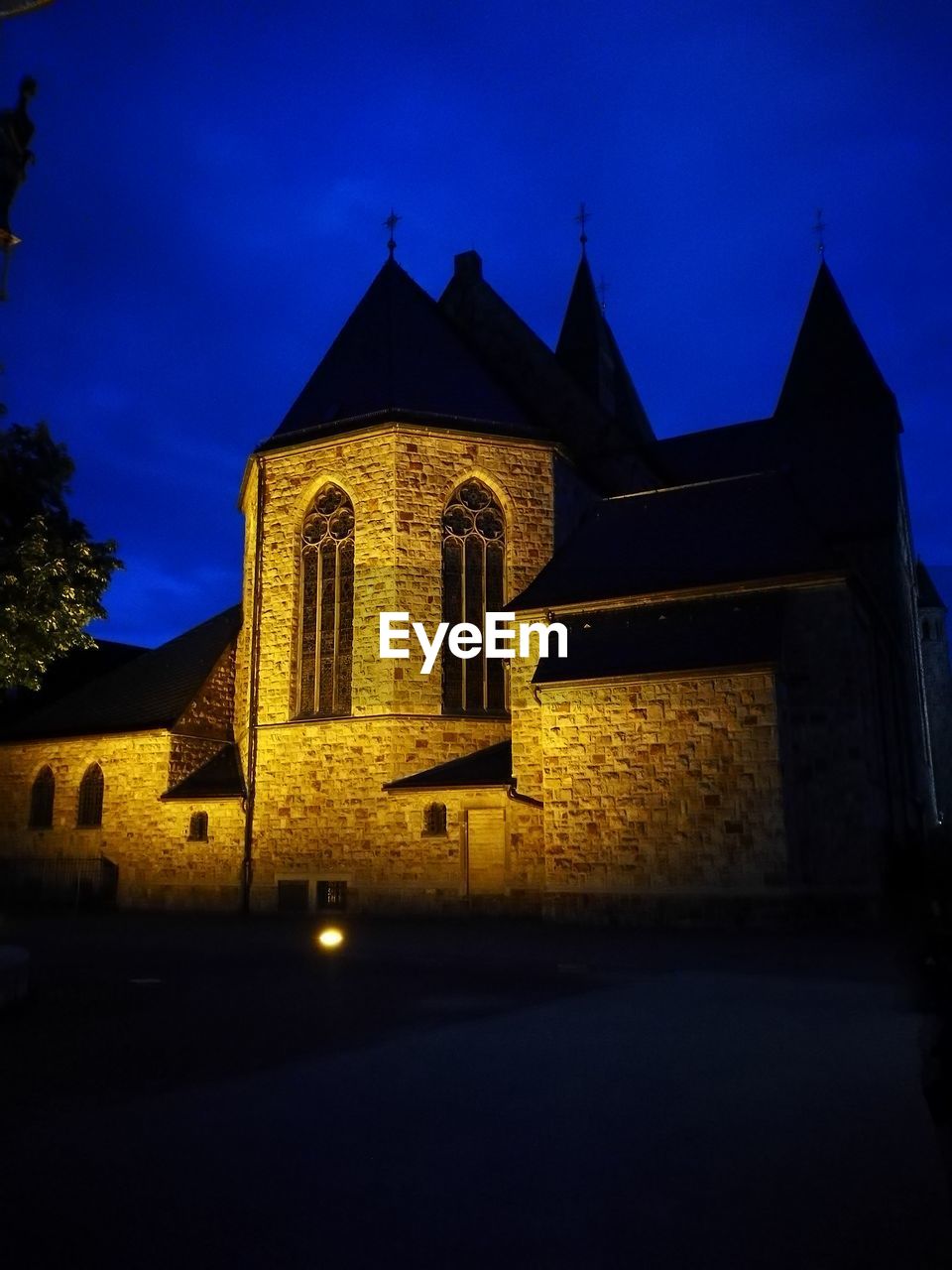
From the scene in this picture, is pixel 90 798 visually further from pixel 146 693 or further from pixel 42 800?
pixel 146 693

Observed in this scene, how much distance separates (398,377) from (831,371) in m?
13.3

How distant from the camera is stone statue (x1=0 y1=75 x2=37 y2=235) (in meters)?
9.30

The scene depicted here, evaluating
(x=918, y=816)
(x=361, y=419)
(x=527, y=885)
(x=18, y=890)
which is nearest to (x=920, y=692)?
(x=918, y=816)

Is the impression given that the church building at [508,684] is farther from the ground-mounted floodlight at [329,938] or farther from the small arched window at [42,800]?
the ground-mounted floodlight at [329,938]

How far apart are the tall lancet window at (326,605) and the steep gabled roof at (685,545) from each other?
13.4ft

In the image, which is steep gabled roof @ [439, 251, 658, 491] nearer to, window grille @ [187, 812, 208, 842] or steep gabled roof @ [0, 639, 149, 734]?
window grille @ [187, 812, 208, 842]

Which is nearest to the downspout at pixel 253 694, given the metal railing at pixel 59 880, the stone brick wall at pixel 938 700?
the metal railing at pixel 59 880

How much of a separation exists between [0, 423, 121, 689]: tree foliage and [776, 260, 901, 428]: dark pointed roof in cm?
2092

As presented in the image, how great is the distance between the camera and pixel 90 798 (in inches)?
1005

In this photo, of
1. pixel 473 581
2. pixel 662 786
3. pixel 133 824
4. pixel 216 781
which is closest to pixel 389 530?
pixel 473 581

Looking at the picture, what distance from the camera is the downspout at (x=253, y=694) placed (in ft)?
73.9

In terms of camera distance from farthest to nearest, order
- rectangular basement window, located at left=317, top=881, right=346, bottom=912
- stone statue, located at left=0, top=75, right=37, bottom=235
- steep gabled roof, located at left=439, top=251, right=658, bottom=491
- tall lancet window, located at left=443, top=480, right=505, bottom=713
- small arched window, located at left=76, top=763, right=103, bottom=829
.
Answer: steep gabled roof, located at left=439, top=251, right=658, bottom=491
small arched window, located at left=76, top=763, right=103, bottom=829
tall lancet window, located at left=443, top=480, right=505, bottom=713
rectangular basement window, located at left=317, top=881, right=346, bottom=912
stone statue, located at left=0, top=75, right=37, bottom=235

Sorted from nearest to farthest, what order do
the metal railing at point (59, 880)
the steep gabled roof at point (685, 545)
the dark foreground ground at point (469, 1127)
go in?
the dark foreground ground at point (469, 1127)
the steep gabled roof at point (685, 545)
the metal railing at point (59, 880)

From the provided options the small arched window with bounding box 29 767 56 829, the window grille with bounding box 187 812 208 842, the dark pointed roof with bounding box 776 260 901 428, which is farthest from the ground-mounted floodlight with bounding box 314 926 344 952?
the dark pointed roof with bounding box 776 260 901 428
